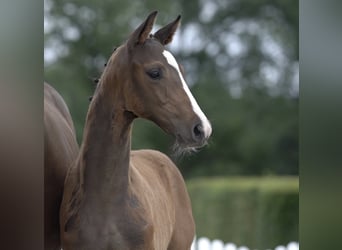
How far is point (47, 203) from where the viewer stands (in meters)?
2.68

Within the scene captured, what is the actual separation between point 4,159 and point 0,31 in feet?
0.86

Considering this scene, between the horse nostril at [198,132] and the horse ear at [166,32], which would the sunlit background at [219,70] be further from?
the horse nostril at [198,132]

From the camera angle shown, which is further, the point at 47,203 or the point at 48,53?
the point at 48,53

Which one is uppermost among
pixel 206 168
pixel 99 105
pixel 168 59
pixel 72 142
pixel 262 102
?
pixel 168 59

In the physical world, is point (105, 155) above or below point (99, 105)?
below

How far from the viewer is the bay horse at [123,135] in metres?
2.42

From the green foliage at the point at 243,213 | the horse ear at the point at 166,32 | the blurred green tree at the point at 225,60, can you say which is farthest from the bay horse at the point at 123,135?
the blurred green tree at the point at 225,60

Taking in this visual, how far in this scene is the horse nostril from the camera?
7.66 feet

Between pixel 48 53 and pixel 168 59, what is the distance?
815cm

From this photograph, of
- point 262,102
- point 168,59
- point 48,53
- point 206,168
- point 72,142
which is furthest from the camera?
point 262,102

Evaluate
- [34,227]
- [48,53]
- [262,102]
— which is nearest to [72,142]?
[34,227]

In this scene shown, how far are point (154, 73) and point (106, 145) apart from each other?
32cm

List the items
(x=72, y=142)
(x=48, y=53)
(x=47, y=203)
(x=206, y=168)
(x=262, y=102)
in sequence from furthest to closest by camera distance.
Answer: (x=262, y=102), (x=206, y=168), (x=48, y=53), (x=72, y=142), (x=47, y=203)

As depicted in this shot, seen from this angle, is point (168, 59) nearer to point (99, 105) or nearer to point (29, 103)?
point (99, 105)
